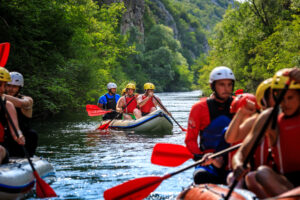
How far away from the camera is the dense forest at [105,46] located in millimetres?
14422

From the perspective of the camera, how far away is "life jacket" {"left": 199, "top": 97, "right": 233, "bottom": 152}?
4.84m

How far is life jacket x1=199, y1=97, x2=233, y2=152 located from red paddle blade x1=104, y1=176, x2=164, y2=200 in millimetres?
707

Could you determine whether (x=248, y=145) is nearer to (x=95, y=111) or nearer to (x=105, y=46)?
(x=95, y=111)

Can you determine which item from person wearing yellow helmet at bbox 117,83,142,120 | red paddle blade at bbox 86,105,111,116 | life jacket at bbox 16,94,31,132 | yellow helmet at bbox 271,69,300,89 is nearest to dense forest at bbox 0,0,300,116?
red paddle blade at bbox 86,105,111,116

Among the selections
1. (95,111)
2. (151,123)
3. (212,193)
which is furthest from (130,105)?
(212,193)

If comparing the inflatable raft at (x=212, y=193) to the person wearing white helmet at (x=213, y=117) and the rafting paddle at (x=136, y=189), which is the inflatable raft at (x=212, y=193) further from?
the person wearing white helmet at (x=213, y=117)

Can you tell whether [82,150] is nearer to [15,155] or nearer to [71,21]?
[15,155]

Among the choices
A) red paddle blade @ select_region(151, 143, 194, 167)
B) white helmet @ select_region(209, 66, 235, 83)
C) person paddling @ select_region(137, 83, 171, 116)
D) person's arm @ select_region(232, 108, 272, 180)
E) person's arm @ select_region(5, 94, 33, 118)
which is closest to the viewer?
person's arm @ select_region(232, 108, 272, 180)

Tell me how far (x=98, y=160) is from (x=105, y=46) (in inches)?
953

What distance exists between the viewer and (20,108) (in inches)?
243

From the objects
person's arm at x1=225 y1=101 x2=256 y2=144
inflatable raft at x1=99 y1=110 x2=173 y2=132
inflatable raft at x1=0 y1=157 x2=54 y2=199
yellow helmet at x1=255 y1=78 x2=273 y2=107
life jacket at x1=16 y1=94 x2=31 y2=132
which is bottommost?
inflatable raft at x1=99 y1=110 x2=173 y2=132

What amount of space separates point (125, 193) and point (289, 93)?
2.19 metres

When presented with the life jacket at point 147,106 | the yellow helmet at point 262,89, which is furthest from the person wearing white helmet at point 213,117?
the life jacket at point 147,106

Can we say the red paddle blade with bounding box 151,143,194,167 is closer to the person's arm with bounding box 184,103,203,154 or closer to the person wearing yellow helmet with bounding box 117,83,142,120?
the person's arm with bounding box 184,103,203,154
